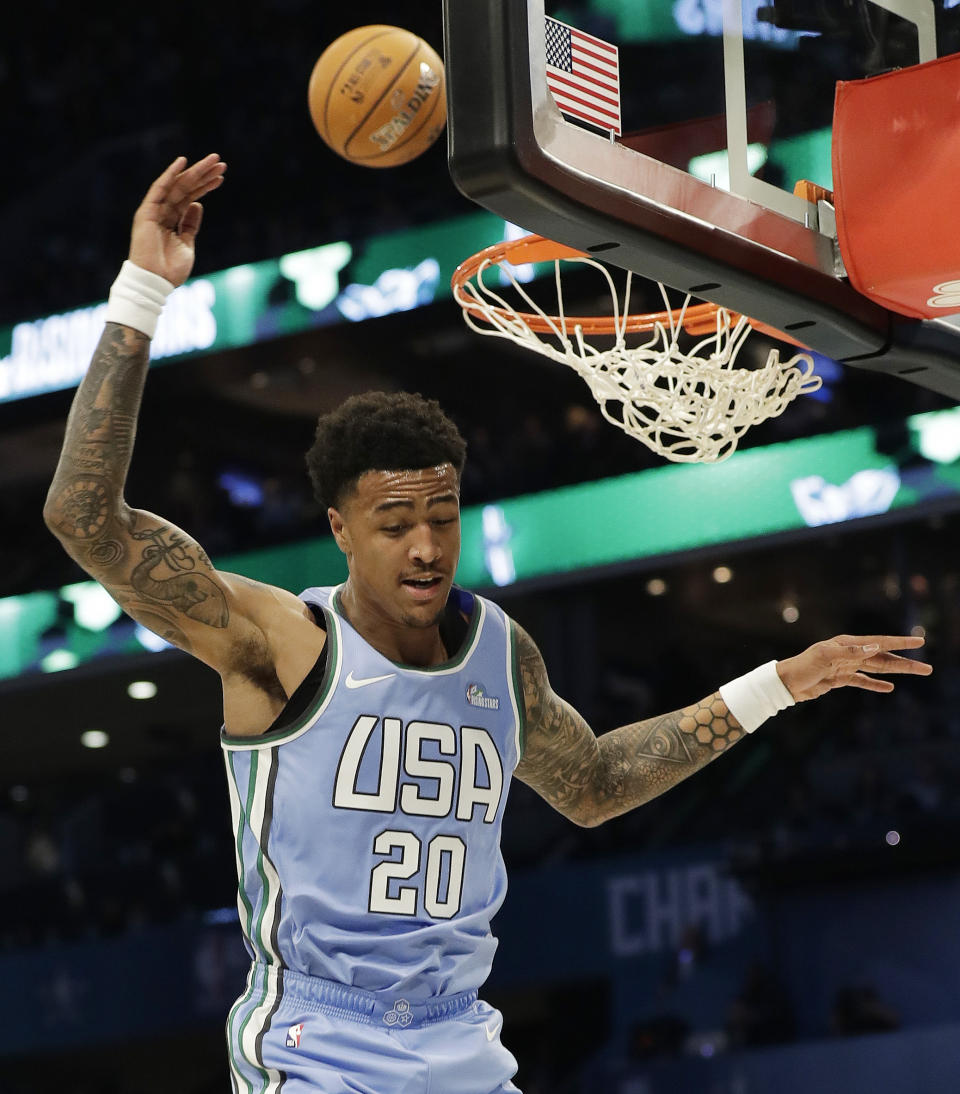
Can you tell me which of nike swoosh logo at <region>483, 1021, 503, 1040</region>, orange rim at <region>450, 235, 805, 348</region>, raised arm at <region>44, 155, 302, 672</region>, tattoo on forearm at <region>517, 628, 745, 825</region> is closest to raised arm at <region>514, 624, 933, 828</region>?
tattoo on forearm at <region>517, 628, 745, 825</region>

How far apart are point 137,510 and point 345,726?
0.52m

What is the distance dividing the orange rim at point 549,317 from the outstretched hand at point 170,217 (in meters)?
1.15

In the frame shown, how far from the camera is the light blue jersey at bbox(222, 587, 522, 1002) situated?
274 cm

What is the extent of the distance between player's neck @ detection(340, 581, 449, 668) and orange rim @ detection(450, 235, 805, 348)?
1133 millimetres

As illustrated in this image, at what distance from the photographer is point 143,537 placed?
2744mm

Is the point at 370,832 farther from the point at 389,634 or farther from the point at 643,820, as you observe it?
the point at 643,820

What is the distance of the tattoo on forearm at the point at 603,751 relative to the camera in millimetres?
3157

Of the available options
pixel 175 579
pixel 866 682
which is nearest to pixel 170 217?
pixel 175 579

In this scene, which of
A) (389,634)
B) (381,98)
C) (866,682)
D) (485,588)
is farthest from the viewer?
(485,588)

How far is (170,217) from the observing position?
2.79 meters

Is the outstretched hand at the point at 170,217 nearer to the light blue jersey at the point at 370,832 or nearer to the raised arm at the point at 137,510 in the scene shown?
the raised arm at the point at 137,510

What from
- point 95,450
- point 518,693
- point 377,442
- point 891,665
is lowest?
point 891,665

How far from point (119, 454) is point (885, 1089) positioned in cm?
696

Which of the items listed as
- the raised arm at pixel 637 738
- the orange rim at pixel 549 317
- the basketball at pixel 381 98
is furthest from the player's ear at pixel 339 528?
the basketball at pixel 381 98
